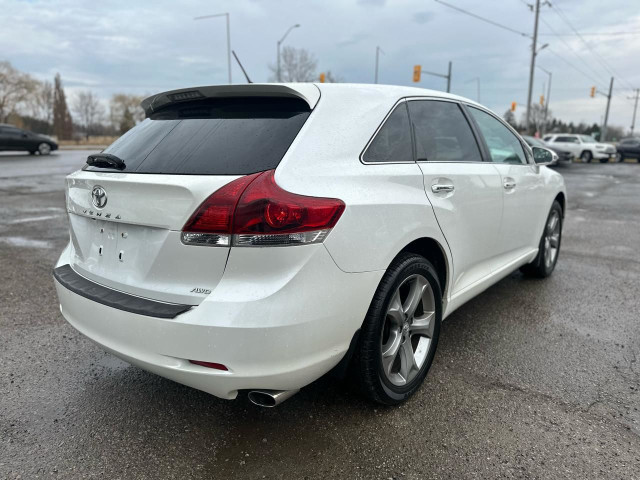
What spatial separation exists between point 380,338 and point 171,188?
3.85ft

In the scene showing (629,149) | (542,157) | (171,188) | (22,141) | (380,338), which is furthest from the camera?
(629,149)

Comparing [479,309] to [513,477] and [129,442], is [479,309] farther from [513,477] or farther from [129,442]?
[129,442]

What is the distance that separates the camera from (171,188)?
2.00 metres

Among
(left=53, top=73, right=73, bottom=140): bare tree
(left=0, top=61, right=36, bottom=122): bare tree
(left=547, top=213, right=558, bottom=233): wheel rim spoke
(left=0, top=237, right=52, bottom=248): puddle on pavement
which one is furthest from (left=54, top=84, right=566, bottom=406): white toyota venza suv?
(left=0, top=61, right=36, bottom=122): bare tree

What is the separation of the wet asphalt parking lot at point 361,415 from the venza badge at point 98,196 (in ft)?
3.60

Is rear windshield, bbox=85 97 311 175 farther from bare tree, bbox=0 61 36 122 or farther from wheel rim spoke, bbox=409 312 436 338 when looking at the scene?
bare tree, bbox=0 61 36 122

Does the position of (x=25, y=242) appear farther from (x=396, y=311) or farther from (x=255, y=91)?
(x=396, y=311)

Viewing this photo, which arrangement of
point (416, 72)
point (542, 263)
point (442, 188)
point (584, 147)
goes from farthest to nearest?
point (584, 147) → point (416, 72) → point (542, 263) → point (442, 188)

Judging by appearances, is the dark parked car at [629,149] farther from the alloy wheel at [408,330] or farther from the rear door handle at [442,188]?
the alloy wheel at [408,330]

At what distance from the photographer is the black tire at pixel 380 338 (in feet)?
7.42

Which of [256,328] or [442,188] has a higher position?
[442,188]

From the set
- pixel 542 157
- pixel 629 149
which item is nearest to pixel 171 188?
pixel 542 157

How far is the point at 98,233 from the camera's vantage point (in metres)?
2.33

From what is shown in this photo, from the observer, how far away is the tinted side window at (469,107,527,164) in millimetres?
3570
